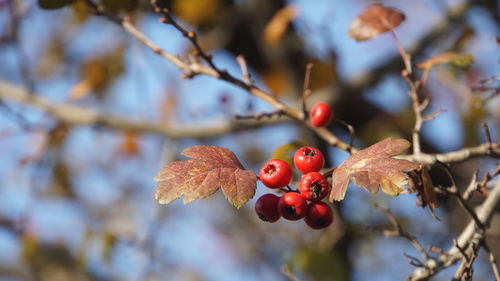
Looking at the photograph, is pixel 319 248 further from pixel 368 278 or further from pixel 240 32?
pixel 368 278

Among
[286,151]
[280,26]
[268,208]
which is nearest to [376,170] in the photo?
[268,208]

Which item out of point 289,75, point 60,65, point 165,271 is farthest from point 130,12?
point 165,271

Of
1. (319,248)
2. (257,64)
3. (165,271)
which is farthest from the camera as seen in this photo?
(165,271)

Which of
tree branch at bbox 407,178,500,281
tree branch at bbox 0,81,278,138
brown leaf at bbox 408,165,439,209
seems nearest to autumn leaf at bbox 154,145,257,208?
brown leaf at bbox 408,165,439,209

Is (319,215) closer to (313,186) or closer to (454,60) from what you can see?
(313,186)

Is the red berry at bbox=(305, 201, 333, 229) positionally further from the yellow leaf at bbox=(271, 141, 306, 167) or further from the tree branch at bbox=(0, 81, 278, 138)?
the tree branch at bbox=(0, 81, 278, 138)

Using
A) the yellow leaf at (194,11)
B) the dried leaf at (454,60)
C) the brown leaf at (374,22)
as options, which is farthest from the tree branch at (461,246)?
the yellow leaf at (194,11)

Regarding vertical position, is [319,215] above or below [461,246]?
above
